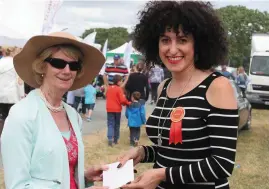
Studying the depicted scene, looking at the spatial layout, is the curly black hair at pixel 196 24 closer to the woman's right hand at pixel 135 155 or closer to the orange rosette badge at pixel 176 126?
the orange rosette badge at pixel 176 126

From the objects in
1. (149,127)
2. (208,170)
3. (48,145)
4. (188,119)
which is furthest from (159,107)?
(48,145)

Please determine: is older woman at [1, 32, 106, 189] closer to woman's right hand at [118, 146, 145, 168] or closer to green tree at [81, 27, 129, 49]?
woman's right hand at [118, 146, 145, 168]

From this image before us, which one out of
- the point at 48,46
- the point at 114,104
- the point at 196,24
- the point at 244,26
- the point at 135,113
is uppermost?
the point at 244,26

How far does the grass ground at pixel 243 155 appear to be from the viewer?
7215 mm

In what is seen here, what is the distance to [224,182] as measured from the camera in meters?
2.27

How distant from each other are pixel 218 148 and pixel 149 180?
0.38m

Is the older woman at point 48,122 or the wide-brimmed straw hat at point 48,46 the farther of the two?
the wide-brimmed straw hat at point 48,46

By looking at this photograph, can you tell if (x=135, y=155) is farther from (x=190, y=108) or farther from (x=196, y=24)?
(x=196, y=24)

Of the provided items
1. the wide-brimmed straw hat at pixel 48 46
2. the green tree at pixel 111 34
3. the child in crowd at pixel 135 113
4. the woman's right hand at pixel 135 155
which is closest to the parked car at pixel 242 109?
the child in crowd at pixel 135 113

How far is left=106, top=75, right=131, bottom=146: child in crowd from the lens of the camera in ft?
31.2

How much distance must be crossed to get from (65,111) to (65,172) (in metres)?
0.44

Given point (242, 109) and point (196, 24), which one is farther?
point (242, 109)

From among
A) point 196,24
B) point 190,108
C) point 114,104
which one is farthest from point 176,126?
point 114,104

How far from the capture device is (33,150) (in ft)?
7.22
